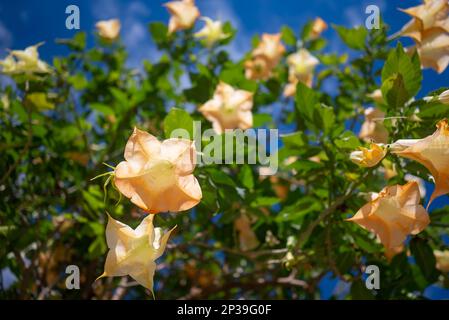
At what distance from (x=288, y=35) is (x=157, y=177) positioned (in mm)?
1671

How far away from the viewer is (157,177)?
875mm

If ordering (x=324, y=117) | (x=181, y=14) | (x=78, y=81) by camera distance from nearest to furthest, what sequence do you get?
(x=324, y=117), (x=181, y=14), (x=78, y=81)

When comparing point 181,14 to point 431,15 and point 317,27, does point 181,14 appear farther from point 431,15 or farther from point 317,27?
point 431,15

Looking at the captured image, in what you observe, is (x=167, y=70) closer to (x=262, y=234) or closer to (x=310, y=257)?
(x=262, y=234)

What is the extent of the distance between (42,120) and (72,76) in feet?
1.08

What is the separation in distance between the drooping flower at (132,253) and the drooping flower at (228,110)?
2.09 ft

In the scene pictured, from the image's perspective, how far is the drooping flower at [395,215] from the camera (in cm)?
96

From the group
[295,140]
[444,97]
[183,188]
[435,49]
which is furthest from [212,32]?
[183,188]

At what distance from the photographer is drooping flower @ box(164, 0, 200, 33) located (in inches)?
75.9

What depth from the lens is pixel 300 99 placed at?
1297 mm

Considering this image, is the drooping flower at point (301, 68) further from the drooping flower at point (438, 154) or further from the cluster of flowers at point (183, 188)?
the drooping flower at point (438, 154)

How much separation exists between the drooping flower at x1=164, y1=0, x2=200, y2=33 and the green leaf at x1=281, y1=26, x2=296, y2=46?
1.76 ft

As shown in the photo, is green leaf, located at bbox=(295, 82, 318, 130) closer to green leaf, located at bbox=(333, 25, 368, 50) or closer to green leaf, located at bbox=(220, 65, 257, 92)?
green leaf, located at bbox=(220, 65, 257, 92)

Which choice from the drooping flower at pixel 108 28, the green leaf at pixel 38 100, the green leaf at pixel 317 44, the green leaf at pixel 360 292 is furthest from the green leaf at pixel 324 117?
the drooping flower at pixel 108 28
